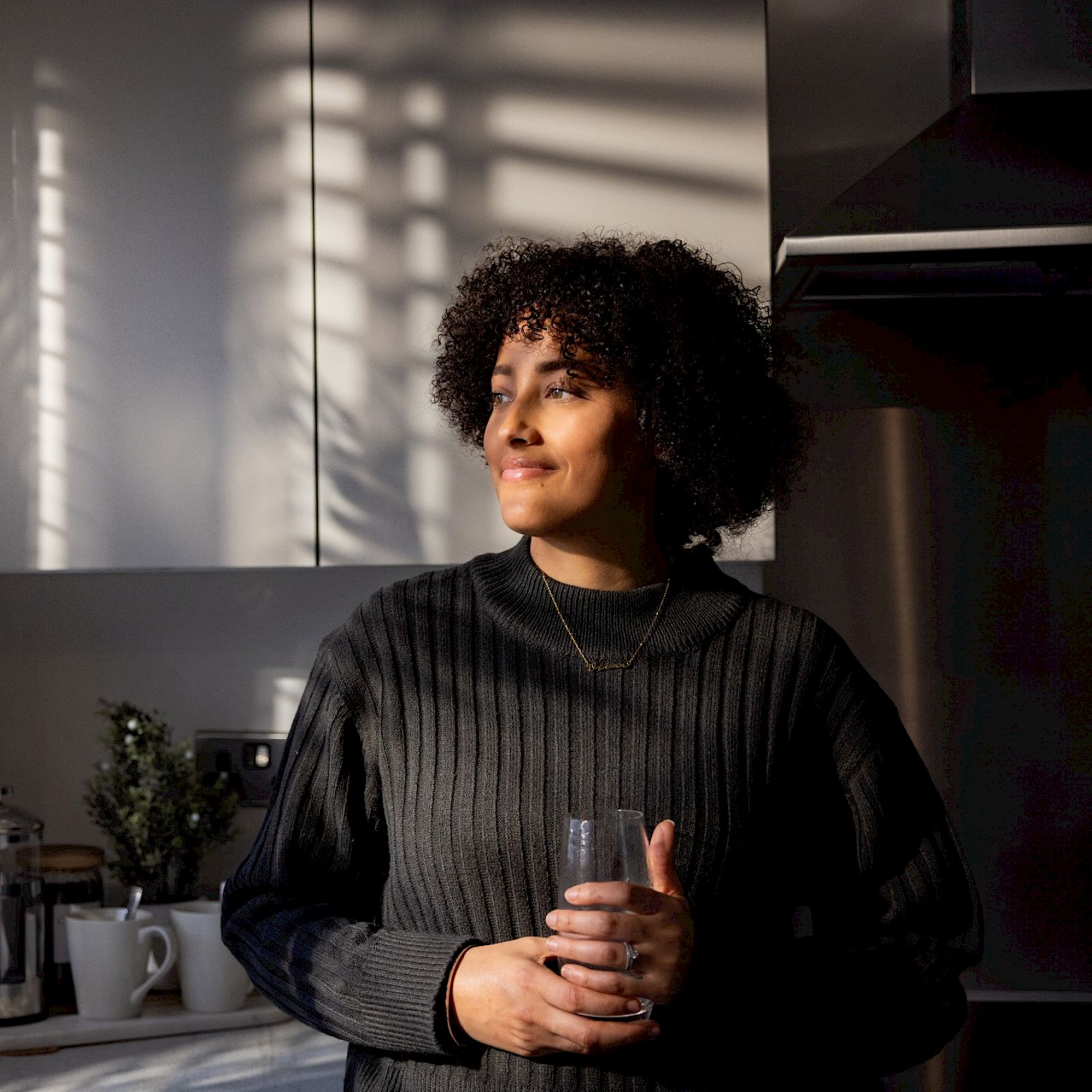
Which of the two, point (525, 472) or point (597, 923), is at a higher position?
point (525, 472)

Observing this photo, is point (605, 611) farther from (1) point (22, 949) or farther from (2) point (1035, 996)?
(2) point (1035, 996)

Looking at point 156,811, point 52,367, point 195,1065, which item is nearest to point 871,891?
point 195,1065

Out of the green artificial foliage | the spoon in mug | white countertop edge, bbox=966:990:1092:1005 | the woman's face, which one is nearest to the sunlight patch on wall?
the green artificial foliage

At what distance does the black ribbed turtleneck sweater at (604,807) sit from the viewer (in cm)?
100

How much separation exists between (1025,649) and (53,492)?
1.42m

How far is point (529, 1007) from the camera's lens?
89cm

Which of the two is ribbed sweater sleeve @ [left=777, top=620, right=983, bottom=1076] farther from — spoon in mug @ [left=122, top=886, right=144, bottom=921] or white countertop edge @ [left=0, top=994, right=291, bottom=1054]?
spoon in mug @ [left=122, top=886, right=144, bottom=921]

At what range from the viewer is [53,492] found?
1689 millimetres

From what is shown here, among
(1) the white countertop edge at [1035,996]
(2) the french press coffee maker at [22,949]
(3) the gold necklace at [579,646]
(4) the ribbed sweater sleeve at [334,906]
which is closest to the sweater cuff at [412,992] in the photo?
(4) the ribbed sweater sleeve at [334,906]

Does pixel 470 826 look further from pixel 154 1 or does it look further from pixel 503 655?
pixel 154 1

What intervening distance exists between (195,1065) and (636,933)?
897 millimetres

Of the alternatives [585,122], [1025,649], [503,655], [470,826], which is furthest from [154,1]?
[1025,649]

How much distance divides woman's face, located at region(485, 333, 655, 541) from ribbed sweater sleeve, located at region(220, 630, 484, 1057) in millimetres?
223

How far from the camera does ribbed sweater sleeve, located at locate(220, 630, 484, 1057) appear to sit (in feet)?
3.20
